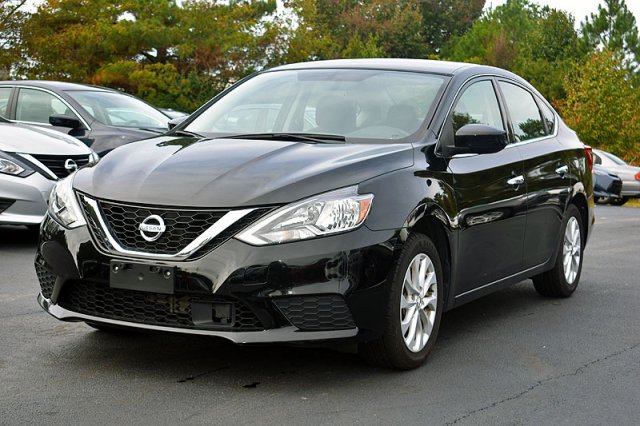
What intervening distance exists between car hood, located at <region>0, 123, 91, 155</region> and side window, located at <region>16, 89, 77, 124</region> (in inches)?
59.3

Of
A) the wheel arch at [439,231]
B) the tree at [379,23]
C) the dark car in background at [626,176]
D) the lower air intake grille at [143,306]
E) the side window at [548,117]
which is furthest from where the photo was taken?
the tree at [379,23]

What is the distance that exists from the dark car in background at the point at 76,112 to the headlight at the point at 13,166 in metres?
1.87

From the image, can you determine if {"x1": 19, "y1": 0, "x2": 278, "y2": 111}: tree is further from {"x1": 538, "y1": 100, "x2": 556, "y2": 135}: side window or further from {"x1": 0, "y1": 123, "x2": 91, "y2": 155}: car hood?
{"x1": 538, "y1": 100, "x2": 556, "y2": 135}: side window

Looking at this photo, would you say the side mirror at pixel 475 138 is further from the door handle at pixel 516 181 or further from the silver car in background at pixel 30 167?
the silver car in background at pixel 30 167

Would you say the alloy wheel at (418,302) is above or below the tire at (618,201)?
above

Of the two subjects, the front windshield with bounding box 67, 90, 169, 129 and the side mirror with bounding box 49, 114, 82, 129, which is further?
the front windshield with bounding box 67, 90, 169, 129

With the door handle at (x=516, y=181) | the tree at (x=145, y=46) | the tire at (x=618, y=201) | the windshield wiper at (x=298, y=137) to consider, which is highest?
the windshield wiper at (x=298, y=137)

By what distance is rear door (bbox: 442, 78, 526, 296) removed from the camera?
237 inches

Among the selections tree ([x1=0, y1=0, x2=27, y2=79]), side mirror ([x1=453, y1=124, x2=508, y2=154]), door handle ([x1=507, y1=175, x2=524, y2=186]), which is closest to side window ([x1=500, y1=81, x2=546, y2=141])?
door handle ([x1=507, y1=175, x2=524, y2=186])

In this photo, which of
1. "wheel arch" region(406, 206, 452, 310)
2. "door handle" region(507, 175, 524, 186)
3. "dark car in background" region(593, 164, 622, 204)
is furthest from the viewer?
"dark car in background" region(593, 164, 622, 204)

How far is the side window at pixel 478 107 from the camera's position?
20.9 feet

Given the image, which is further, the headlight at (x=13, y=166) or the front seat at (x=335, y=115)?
the headlight at (x=13, y=166)

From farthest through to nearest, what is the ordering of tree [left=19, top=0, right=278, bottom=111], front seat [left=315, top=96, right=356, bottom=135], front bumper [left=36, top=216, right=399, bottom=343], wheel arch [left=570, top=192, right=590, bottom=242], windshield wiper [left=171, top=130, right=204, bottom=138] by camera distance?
tree [left=19, top=0, right=278, bottom=111] → wheel arch [left=570, top=192, right=590, bottom=242] → windshield wiper [left=171, top=130, right=204, bottom=138] → front seat [left=315, top=96, right=356, bottom=135] → front bumper [left=36, top=216, right=399, bottom=343]

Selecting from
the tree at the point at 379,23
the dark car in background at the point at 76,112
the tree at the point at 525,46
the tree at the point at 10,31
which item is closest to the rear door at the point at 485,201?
the dark car in background at the point at 76,112
